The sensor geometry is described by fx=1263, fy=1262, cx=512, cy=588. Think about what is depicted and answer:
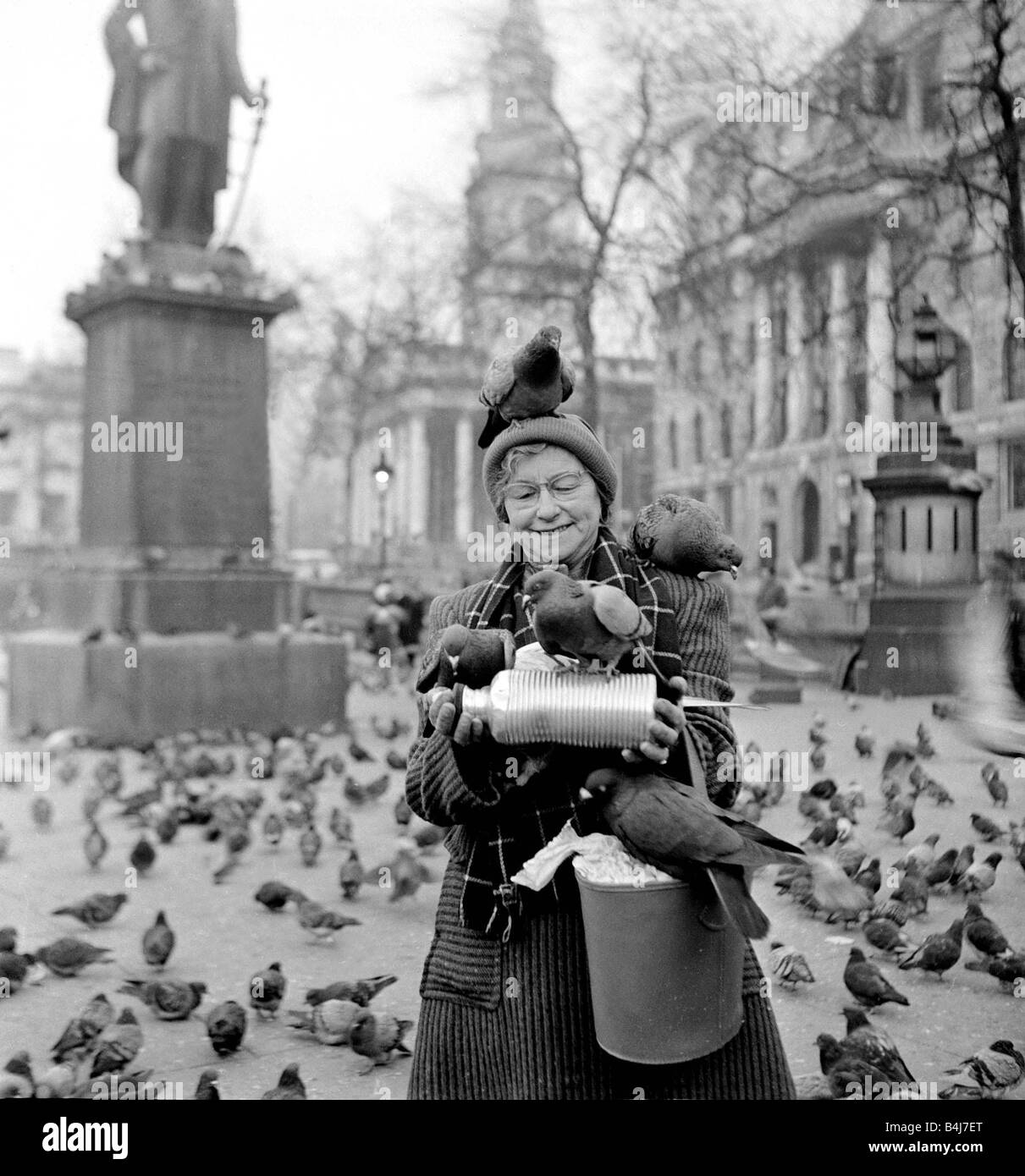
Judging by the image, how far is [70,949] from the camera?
477cm

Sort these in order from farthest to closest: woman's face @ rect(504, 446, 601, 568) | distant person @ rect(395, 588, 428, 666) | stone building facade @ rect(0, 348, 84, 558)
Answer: stone building facade @ rect(0, 348, 84, 558) → distant person @ rect(395, 588, 428, 666) → woman's face @ rect(504, 446, 601, 568)

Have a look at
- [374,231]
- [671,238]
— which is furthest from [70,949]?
[374,231]

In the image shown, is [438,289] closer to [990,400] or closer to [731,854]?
[990,400]

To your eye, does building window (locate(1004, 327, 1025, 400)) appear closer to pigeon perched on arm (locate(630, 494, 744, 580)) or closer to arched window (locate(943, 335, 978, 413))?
arched window (locate(943, 335, 978, 413))

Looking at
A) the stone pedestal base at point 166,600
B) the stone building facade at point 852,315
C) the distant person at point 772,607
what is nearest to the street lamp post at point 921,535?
the stone building facade at point 852,315

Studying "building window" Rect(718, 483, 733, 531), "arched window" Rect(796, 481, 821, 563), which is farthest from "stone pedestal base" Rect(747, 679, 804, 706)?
"building window" Rect(718, 483, 733, 531)

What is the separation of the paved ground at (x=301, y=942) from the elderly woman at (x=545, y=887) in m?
1.28

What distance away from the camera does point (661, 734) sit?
2057mm

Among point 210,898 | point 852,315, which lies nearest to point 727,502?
point 852,315

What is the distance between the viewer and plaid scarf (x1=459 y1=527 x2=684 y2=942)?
7.59ft

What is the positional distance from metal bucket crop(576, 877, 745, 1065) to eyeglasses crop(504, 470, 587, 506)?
2.41 ft

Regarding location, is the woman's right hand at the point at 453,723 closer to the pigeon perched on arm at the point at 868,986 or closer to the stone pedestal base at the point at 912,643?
the pigeon perched on arm at the point at 868,986

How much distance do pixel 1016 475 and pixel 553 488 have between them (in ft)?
121

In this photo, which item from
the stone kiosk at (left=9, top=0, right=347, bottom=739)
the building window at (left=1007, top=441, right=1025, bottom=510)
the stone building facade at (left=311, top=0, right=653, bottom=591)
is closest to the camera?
the stone kiosk at (left=9, top=0, right=347, bottom=739)
